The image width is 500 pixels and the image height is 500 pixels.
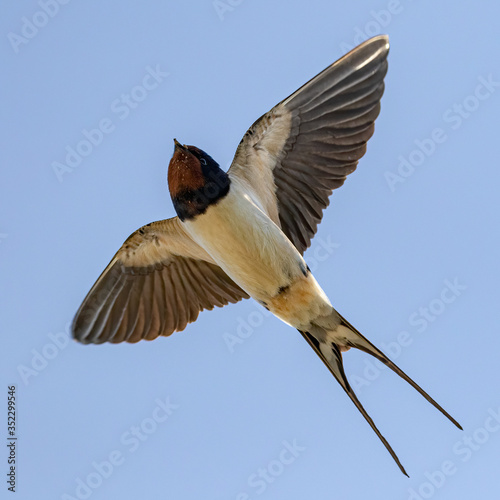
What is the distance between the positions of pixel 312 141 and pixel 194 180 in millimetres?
873

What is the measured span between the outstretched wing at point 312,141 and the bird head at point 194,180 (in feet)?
1.18

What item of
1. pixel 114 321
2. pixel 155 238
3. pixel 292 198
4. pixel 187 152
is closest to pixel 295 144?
pixel 292 198

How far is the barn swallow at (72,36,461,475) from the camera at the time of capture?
4508mm

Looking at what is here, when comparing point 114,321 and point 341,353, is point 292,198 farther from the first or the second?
point 114,321

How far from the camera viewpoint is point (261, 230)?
14.7 feet

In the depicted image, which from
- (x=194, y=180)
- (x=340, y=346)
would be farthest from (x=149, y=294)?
(x=340, y=346)

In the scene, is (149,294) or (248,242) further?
(149,294)

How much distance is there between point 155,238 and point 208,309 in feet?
2.09

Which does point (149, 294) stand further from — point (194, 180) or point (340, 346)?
point (340, 346)

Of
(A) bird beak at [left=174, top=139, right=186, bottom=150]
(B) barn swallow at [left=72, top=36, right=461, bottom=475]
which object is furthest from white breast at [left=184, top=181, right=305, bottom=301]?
(A) bird beak at [left=174, top=139, right=186, bottom=150]

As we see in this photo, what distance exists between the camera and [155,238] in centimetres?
521

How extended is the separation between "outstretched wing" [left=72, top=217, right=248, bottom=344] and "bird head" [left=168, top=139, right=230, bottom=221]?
75 cm

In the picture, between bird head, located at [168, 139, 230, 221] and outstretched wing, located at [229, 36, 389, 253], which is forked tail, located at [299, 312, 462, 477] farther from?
bird head, located at [168, 139, 230, 221]

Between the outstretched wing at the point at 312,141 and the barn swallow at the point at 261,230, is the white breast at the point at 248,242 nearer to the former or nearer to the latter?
the barn swallow at the point at 261,230
